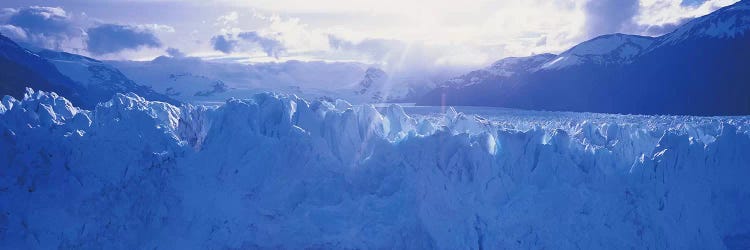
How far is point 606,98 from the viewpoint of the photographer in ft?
361

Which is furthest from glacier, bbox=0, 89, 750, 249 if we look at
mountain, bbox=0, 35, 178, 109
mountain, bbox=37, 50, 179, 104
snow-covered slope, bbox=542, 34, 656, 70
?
snow-covered slope, bbox=542, 34, 656, 70

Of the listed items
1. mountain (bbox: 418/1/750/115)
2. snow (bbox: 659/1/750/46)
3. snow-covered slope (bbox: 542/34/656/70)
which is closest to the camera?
mountain (bbox: 418/1/750/115)

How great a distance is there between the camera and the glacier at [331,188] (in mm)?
15992

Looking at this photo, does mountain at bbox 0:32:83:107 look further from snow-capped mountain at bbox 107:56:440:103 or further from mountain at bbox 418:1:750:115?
mountain at bbox 418:1:750:115

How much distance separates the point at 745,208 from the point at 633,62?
337 feet

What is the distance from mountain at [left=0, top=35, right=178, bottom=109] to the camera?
85.8 meters

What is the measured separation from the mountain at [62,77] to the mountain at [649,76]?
2647 inches

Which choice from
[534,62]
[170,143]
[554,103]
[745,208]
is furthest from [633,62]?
[170,143]

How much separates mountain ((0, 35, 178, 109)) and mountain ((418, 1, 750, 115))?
67.2m

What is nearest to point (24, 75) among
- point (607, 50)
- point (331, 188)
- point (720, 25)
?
point (331, 188)

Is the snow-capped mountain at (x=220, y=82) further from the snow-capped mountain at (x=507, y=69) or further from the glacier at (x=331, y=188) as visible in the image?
the glacier at (x=331, y=188)

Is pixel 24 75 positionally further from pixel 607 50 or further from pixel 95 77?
pixel 607 50

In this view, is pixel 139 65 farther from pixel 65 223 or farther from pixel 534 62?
pixel 65 223

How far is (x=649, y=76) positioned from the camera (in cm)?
10794
